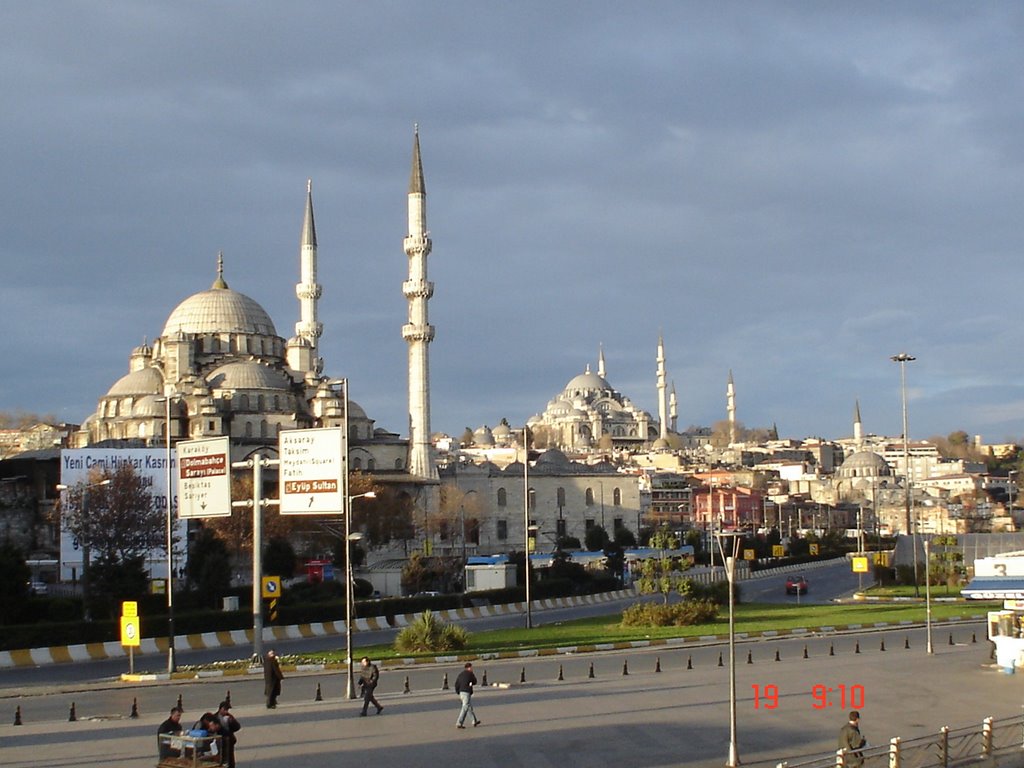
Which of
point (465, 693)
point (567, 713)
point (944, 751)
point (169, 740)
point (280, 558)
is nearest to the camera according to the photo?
point (169, 740)

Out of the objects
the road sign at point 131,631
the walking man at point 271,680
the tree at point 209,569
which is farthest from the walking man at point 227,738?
the tree at point 209,569

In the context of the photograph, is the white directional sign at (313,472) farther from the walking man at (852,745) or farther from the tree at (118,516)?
the tree at (118,516)

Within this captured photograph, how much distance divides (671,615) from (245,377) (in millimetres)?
52653

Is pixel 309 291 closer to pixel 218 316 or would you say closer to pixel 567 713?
pixel 218 316

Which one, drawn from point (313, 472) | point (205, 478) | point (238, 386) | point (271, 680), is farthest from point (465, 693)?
point (238, 386)

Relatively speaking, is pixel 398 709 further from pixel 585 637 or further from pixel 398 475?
pixel 398 475

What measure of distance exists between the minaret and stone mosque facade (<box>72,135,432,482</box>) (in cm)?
7

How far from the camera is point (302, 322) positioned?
9681 centimetres

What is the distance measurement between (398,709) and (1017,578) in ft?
43.6

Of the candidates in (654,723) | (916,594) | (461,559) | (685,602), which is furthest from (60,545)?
(654,723)

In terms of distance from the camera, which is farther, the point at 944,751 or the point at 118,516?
the point at 118,516
